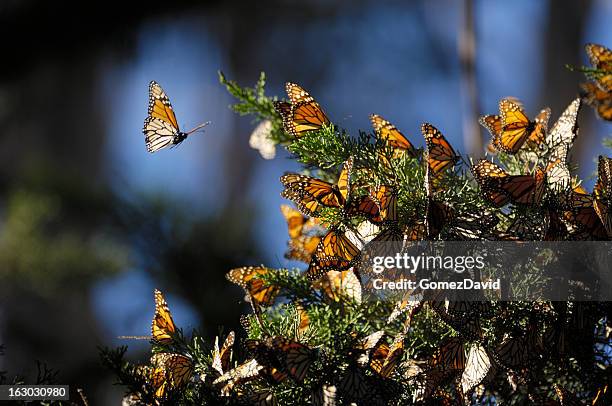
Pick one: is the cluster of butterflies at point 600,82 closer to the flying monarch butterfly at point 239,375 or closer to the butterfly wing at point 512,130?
the butterfly wing at point 512,130

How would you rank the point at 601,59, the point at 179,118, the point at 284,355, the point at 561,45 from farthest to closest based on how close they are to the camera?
the point at 561,45
the point at 179,118
the point at 601,59
the point at 284,355

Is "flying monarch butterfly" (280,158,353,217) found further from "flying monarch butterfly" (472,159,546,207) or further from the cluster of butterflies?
the cluster of butterflies

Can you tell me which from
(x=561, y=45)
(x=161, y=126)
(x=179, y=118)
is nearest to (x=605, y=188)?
(x=161, y=126)

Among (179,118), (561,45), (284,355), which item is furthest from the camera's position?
(561,45)

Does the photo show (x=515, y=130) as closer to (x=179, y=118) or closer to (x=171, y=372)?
(x=171, y=372)

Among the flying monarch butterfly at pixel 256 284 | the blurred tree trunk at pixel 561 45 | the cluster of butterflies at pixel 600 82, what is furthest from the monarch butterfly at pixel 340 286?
the blurred tree trunk at pixel 561 45

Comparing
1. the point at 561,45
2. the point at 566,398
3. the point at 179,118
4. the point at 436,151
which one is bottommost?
the point at 566,398

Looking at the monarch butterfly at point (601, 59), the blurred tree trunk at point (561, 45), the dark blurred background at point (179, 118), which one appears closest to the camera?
the monarch butterfly at point (601, 59)

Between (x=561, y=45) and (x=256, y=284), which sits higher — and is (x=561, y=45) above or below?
above
